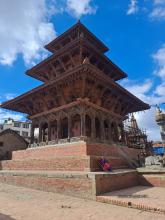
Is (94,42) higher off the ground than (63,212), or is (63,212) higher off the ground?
(94,42)

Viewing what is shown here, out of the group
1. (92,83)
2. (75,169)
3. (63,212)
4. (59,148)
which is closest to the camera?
(63,212)

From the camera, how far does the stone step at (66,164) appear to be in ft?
30.7

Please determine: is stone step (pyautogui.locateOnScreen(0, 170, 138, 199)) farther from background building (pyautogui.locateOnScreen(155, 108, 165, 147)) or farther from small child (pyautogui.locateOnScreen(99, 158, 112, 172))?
background building (pyautogui.locateOnScreen(155, 108, 165, 147))

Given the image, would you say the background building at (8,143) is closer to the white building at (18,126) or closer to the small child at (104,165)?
the small child at (104,165)

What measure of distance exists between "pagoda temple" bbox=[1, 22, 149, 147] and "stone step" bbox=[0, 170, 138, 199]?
166 inches

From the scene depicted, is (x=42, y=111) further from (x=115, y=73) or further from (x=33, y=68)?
(x=115, y=73)

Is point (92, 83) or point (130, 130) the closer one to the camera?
point (92, 83)

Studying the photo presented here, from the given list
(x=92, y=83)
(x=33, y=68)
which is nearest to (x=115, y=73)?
(x=92, y=83)

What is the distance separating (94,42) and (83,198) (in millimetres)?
18119

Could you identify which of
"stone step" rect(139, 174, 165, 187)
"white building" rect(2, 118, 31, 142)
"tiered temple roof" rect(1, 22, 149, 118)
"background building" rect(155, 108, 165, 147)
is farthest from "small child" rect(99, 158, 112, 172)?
"white building" rect(2, 118, 31, 142)

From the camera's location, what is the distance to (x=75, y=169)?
9.66 m

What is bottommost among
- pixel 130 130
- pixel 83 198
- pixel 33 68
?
pixel 83 198

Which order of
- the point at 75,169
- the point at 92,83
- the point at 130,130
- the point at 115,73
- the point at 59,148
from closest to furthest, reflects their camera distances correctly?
1. the point at 75,169
2. the point at 59,148
3. the point at 92,83
4. the point at 115,73
5. the point at 130,130

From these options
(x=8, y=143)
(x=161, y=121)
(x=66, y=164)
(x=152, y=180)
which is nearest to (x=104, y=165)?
(x=66, y=164)
